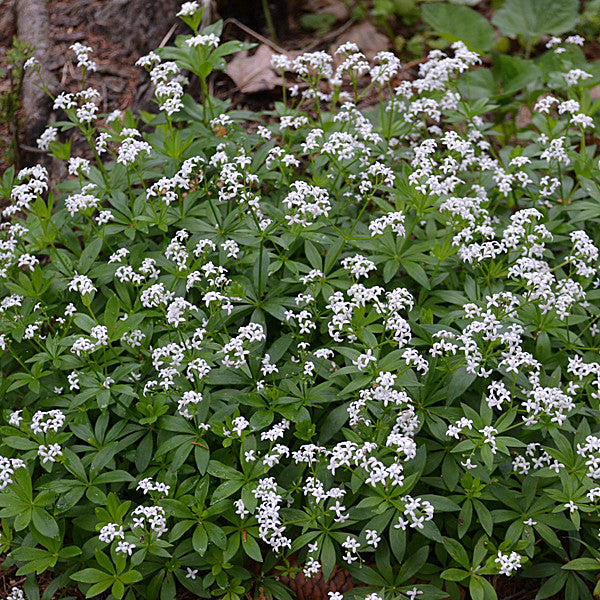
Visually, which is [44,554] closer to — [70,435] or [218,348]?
[70,435]

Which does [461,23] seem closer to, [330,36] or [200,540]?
[330,36]

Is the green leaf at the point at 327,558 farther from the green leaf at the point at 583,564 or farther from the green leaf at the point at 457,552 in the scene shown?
the green leaf at the point at 583,564

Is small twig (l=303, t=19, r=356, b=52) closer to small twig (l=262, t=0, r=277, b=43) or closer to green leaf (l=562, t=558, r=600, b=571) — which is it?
small twig (l=262, t=0, r=277, b=43)

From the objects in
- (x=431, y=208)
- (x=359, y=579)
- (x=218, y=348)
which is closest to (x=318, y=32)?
(x=431, y=208)

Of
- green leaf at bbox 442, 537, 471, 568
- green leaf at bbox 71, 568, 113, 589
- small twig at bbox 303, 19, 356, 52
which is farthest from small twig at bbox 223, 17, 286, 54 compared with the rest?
green leaf at bbox 71, 568, 113, 589

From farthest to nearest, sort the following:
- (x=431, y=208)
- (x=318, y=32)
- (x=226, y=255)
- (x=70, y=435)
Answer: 1. (x=318, y=32)
2. (x=431, y=208)
3. (x=226, y=255)
4. (x=70, y=435)

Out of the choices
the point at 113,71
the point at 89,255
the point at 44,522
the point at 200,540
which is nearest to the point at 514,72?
the point at 113,71

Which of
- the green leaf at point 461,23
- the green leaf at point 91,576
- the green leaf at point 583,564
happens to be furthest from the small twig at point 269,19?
the green leaf at point 583,564
